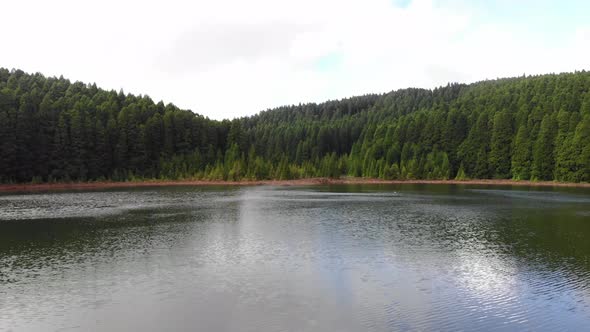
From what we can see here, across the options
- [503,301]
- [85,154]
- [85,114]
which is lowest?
[503,301]

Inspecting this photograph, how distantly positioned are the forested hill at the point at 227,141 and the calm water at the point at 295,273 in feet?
265

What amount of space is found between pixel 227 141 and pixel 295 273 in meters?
144

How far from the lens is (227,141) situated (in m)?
167

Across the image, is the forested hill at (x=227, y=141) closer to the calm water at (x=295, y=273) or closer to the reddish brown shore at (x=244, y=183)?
the reddish brown shore at (x=244, y=183)

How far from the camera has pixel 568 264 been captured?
90.7 ft

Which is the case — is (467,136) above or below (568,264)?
above

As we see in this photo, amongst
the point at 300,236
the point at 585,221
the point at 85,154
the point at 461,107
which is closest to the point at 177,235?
the point at 300,236

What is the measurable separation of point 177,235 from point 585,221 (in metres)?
38.9

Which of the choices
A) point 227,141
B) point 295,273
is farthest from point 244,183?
point 295,273

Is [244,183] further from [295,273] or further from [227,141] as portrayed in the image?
[295,273]

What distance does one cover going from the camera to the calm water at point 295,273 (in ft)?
60.4

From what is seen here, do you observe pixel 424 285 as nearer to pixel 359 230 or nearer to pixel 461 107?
pixel 359 230

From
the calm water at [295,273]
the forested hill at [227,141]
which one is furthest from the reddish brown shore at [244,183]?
the calm water at [295,273]

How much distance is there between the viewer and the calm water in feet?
60.4
